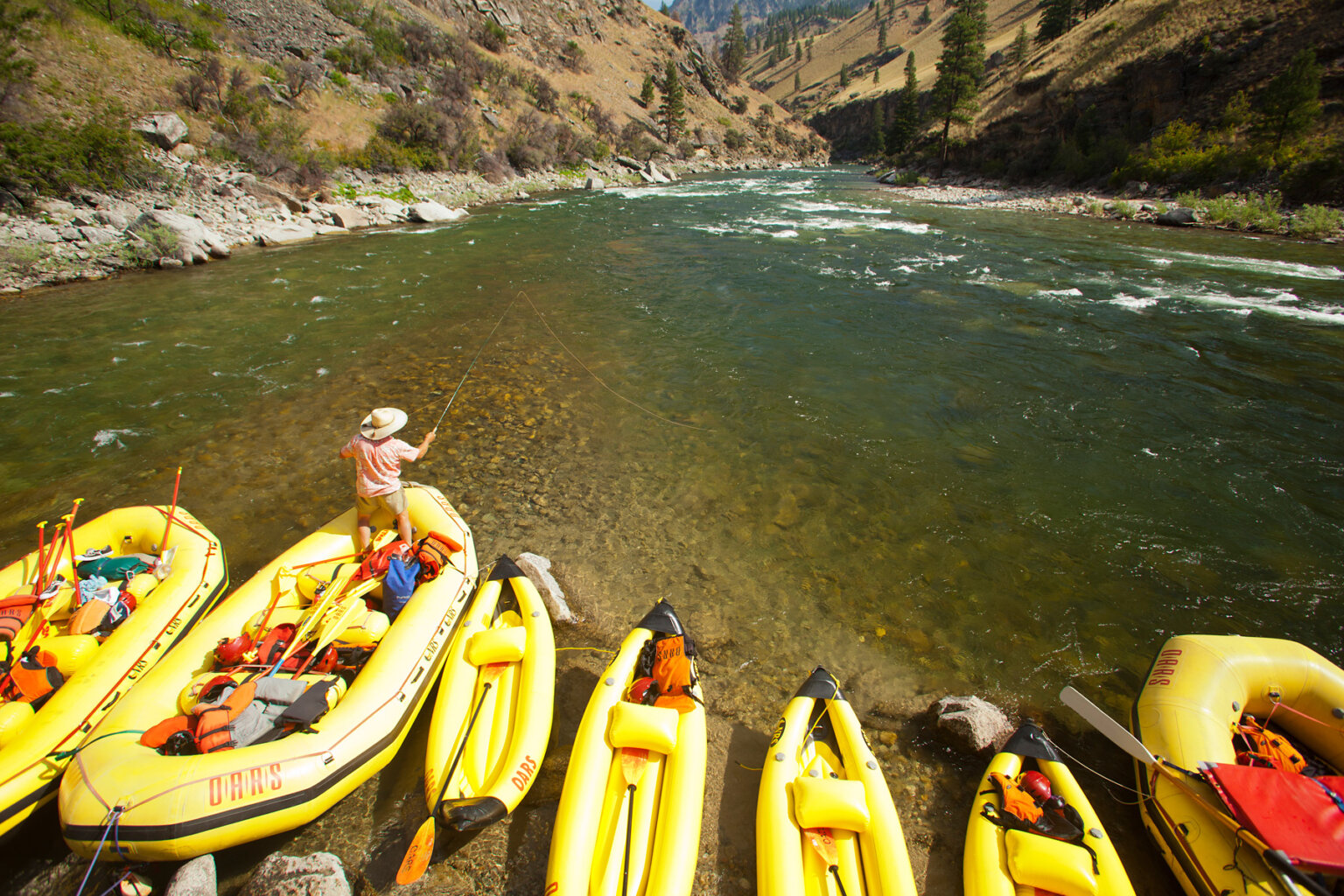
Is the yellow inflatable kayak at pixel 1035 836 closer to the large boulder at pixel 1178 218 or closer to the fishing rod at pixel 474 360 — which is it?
the fishing rod at pixel 474 360

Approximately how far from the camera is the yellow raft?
3.08 meters

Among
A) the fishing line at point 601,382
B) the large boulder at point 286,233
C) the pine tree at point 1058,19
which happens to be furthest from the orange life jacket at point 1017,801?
the pine tree at point 1058,19

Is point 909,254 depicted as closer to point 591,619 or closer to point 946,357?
point 946,357

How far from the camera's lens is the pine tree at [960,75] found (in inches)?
1666

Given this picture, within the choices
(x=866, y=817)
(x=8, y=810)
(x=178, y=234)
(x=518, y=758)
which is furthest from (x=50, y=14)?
(x=866, y=817)

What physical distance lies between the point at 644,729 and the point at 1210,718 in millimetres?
3900

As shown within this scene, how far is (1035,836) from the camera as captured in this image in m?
3.07

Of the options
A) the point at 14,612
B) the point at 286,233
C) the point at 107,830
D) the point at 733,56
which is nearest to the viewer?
the point at 107,830

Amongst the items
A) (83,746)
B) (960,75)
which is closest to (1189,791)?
(83,746)

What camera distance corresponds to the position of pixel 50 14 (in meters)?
22.3

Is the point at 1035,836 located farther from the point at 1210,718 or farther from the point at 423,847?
the point at 423,847

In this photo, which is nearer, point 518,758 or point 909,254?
point 518,758

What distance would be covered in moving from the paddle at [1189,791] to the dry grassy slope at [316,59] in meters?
31.7

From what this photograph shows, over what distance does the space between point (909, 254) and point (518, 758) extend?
20.1 meters
